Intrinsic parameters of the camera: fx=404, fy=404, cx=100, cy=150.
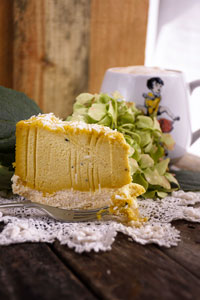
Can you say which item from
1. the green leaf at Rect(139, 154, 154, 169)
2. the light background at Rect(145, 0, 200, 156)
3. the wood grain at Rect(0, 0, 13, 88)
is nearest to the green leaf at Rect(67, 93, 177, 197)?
the green leaf at Rect(139, 154, 154, 169)

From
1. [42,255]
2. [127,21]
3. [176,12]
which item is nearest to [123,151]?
[42,255]

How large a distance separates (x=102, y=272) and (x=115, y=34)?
2.76ft

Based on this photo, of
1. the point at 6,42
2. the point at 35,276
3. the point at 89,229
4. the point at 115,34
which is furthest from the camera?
the point at 115,34

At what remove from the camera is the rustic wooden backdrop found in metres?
1.00

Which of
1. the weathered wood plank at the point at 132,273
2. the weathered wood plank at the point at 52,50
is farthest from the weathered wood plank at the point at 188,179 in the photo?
the weathered wood plank at the point at 52,50

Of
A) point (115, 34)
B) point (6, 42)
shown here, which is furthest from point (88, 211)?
point (115, 34)

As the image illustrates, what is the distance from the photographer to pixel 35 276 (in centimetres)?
45

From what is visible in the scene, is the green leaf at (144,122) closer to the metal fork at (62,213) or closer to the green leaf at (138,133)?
the green leaf at (138,133)

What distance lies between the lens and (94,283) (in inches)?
17.2

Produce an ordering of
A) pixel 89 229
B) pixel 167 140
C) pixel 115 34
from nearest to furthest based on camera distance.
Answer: pixel 89 229 → pixel 167 140 → pixel 115 34

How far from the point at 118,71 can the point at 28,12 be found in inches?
11.8

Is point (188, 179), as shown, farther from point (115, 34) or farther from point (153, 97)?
point (115, 34)

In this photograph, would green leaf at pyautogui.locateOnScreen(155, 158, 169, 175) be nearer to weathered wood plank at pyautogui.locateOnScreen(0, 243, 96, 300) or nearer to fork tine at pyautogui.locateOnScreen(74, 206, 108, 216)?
fork tine at pyautogui.locateOnScreen(74, 206, 108, 216)

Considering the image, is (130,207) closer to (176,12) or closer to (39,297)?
(39,297)
